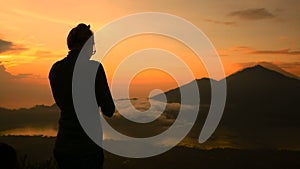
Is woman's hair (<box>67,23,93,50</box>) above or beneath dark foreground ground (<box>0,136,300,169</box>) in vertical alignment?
above

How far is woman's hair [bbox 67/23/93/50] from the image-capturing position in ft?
12.4

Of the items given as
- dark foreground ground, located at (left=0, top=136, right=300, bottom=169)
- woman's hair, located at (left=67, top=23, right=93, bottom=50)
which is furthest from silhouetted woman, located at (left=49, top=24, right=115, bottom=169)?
dark foreground ground, located at (left=0, top=136, right=300, bottom=169)

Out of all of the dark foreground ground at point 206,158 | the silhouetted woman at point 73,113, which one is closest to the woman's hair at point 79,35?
the silhouetted woman at point 73,113

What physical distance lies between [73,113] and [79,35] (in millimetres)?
717

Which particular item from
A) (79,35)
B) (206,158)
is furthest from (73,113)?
(206,158)

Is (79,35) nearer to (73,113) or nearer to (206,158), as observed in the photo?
(73,113)

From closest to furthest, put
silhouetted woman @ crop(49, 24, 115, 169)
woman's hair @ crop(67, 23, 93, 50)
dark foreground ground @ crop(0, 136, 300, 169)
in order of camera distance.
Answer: silhouetted woman @ crop(49, 24, 115, 169) → woman's hair @ crop(67, 23, 93, 50) → dark foreground ground @ crop(0, 136, 300, 169)

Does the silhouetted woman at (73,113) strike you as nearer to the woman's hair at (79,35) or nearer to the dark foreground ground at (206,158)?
the woman's hair at (79,35)

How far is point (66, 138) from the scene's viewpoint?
3748mm

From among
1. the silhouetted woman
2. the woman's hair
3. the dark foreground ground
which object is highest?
the woman's hair

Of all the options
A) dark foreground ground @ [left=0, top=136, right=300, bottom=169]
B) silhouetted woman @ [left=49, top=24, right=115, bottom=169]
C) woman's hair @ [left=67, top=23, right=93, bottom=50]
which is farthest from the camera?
dark foreground ground @ [left=0, top=136, right=300, bottom=169]

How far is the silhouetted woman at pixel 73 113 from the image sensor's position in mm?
3666

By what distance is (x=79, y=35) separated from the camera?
12.5 ft

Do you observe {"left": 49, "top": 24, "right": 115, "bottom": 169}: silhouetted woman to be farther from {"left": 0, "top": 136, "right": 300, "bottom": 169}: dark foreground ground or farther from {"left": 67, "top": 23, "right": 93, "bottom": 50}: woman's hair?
{"left": 0, "top": 136, "right": 300, "bottom": 169}: dark foreground ground
